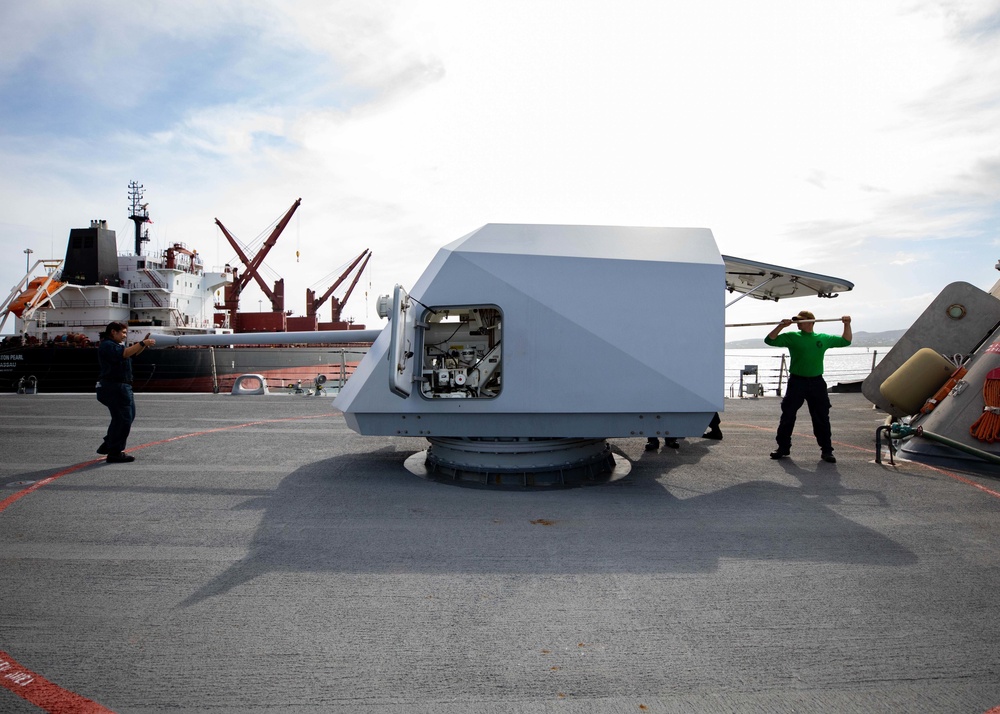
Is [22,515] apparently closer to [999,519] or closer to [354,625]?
[354,625]

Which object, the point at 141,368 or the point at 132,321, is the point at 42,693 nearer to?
the point at 141,368

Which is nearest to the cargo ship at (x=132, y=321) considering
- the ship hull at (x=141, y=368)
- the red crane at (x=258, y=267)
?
the ship hull at (x=141, y=368)

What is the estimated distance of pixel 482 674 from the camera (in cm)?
273

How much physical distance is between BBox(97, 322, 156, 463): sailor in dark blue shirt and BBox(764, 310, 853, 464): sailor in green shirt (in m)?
7.56

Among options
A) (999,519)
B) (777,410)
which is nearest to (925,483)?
(999,519)

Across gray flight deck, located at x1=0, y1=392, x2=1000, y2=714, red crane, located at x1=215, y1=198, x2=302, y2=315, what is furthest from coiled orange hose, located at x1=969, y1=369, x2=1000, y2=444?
red crane, located at x1=215, y1=198, x2=302, y2=315

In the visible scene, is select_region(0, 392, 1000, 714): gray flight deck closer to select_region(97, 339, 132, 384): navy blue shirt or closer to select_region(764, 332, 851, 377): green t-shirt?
select_region(97, 339, 132, 384): navy blue shirt

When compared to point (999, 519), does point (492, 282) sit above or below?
above

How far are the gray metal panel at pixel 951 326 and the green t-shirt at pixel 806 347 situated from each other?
1.96 m

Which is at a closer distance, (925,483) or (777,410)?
(925,483)

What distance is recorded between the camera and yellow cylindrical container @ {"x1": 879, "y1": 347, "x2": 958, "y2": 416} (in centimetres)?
838

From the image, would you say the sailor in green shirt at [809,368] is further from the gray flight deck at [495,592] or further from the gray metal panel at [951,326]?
the gray metal panel at [951,326]

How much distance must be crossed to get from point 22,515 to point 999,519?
8086 millimetres

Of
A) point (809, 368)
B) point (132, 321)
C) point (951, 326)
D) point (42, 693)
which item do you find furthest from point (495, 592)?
point (132, 321)
